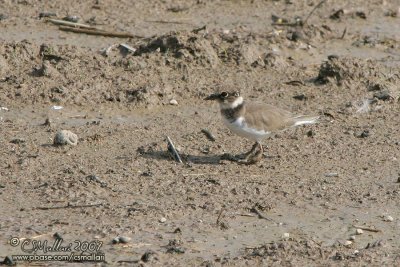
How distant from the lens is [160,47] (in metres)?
12.3

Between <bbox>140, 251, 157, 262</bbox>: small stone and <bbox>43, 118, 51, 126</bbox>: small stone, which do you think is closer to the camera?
<bbox>140, 251, 157, 262</bbox>: small stone

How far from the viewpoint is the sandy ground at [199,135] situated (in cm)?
820

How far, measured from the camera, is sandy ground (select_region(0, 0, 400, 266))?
8203mm

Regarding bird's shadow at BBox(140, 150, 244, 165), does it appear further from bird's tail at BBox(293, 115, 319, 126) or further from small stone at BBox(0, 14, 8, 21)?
small stone at BBox(0, 14, 8, 21)

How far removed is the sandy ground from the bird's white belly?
311 mm

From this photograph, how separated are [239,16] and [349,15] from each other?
168 cm

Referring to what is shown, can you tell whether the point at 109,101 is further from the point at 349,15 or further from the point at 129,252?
the point at 349,15

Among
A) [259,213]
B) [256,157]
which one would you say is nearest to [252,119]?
[256,157]

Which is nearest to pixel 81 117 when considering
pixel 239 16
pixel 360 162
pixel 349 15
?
pixel 360 162

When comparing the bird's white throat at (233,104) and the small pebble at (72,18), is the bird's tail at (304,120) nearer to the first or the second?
the bird's white throat at (233,104)

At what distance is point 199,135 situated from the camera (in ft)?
34.7

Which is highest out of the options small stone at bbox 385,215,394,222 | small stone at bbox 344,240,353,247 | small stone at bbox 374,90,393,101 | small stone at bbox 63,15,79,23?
small stone at bbox 344,240,353,247

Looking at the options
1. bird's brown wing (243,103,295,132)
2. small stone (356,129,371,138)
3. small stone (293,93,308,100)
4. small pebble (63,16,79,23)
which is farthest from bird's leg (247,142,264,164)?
small pebble (63,16,79,23)

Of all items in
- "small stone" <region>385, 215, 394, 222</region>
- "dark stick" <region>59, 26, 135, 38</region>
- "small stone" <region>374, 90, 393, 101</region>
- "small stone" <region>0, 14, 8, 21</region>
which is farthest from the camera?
"small stone" <region>0, 14, 8, 21</region>
